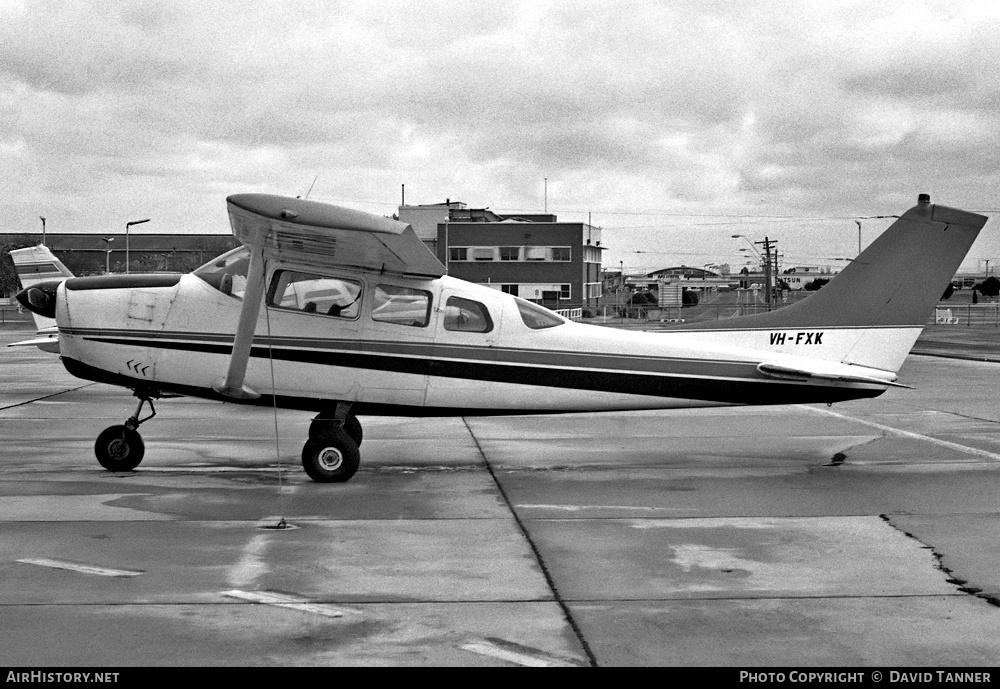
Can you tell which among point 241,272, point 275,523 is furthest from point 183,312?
point 275,523

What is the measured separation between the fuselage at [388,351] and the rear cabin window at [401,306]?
0.05ft

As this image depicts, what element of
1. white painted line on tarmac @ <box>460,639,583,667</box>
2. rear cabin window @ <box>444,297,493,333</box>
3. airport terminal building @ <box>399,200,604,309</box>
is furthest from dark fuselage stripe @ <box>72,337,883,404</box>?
airport terminal building @ <box>399,200,604,309</box>

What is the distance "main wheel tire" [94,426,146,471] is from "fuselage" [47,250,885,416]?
58cm

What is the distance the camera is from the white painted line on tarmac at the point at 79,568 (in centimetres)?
668

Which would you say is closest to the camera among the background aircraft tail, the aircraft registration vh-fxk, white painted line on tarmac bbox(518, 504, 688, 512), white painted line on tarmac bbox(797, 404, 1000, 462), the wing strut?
white painted line on tarmac bbox(518, 504, 688, 512)

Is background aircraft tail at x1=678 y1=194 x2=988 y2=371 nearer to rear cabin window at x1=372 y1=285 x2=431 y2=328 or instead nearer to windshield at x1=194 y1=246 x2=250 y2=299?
rear cabin window at x1=372 y1=285 x2=431 y2=328

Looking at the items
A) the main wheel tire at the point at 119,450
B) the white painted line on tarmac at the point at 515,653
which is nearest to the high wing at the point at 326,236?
the main wheel tire at the point at 119,450

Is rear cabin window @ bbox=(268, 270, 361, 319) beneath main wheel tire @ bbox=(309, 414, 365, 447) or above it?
above

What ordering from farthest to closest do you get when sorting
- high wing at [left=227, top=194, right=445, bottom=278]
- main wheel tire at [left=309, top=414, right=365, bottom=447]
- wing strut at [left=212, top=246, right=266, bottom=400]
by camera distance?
1. main wheel tire at [left=309, top=414, right=365, bottom=447]
2. wing strut at [left=212, top=246, right=266, bottom=400]
3. high wing at [left=227, top=194, right=445, bottom=278]

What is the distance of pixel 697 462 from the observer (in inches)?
466

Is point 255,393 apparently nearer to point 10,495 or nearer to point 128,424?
point 128,424

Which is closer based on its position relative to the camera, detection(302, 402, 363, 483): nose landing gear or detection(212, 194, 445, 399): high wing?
detection(212, 194, 445, 399): high wing

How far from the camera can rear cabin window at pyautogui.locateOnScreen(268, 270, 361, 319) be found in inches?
412

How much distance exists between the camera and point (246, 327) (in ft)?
32.5
